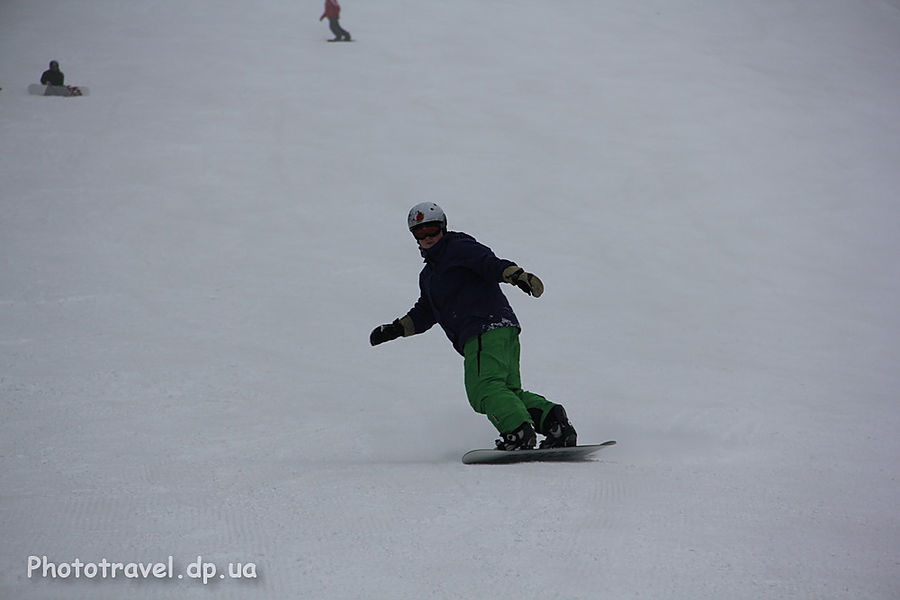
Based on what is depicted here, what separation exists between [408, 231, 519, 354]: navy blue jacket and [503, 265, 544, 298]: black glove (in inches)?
5.5

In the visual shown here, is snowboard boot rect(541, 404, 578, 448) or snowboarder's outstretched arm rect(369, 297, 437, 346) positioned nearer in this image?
snowboard boot rect(541, 404, 578, 448)

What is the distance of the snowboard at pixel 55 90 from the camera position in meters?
11.9

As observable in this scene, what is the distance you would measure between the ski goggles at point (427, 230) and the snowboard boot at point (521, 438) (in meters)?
1.21

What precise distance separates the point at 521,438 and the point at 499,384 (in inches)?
13.1

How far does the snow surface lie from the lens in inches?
99.1

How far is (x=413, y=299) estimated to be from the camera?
7297 millimetres

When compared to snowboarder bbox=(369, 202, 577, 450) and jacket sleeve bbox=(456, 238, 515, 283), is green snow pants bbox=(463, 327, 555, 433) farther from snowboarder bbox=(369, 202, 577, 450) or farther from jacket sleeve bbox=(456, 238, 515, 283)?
jacket sleeve bbox=(456, 238, 515, 283)

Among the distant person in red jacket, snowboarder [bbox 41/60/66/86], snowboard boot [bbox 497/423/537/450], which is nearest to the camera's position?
snowboard boot [bbox 497/423/537/450]

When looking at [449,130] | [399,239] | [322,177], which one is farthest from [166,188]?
[449,130]

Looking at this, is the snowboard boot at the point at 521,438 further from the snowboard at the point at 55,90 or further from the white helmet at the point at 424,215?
the snowboard at the point at 55,90

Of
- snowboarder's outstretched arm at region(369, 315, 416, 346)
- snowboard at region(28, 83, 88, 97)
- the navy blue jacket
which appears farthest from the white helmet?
snowboard at region(28, 83, 88, 97)

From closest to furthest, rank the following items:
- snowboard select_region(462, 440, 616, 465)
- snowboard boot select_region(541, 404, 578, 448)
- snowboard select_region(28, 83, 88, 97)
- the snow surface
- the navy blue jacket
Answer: the snow surface
snowboard select_region(462, 440, 616, 465)
snowboard boot select_region(541, 404, 578, 448)
the navy blue jacket
snowboard select_region(28, 83, 88, 97)

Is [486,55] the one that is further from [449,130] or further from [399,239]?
[399,239]

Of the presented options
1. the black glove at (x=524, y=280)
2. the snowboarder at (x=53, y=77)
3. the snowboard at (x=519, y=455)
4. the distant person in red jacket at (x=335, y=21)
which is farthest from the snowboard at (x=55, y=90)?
the snowboard at (x=519, y=455)
